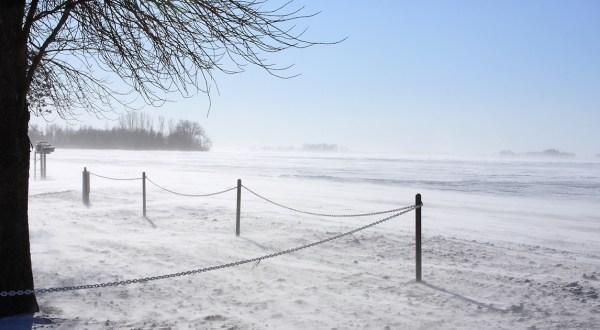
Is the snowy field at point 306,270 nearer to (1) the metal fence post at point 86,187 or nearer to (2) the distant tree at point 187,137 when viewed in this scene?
(1) the metal fence post at point 86,187

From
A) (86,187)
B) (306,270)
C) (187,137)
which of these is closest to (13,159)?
(306,270)

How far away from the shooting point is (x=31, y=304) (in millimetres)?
4867

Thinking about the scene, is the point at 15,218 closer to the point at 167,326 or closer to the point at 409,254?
the point at 167,326

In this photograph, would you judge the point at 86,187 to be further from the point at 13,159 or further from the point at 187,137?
A: the point at 187,137

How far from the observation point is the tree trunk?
14.6 ft

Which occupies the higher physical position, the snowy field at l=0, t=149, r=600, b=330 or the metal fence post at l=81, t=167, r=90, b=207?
the metal fence post at l=81, t=167, r=90, b=207

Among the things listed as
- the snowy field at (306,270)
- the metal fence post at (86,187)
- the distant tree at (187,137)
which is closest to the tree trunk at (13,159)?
the snowy field at (306,270)

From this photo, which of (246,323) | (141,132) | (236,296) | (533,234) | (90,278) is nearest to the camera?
(246,323)

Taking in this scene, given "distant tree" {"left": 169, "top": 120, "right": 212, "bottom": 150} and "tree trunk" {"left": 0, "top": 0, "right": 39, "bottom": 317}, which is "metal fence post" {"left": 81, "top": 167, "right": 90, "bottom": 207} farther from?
"distant tree" {"left": 169, "top": 120, "right": 212, "bottom": 150}

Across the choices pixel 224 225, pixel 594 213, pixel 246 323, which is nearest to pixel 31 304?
pixel 246 323

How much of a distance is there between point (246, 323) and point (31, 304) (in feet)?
7.27

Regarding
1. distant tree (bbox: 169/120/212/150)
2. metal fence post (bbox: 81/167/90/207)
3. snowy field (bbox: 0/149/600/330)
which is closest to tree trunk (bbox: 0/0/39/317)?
snowy field (bbox: 0/149/600/330)

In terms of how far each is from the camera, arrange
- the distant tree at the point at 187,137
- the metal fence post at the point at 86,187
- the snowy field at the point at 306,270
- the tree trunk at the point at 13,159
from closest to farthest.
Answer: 1. the tree trunk at the point at 13,159
2. the snowy field at the point at 306,270
3. the metal fence post at the point at 86,187
4. the distant tree at the point at 187,137

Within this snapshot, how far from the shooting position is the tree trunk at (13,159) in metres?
4.44
